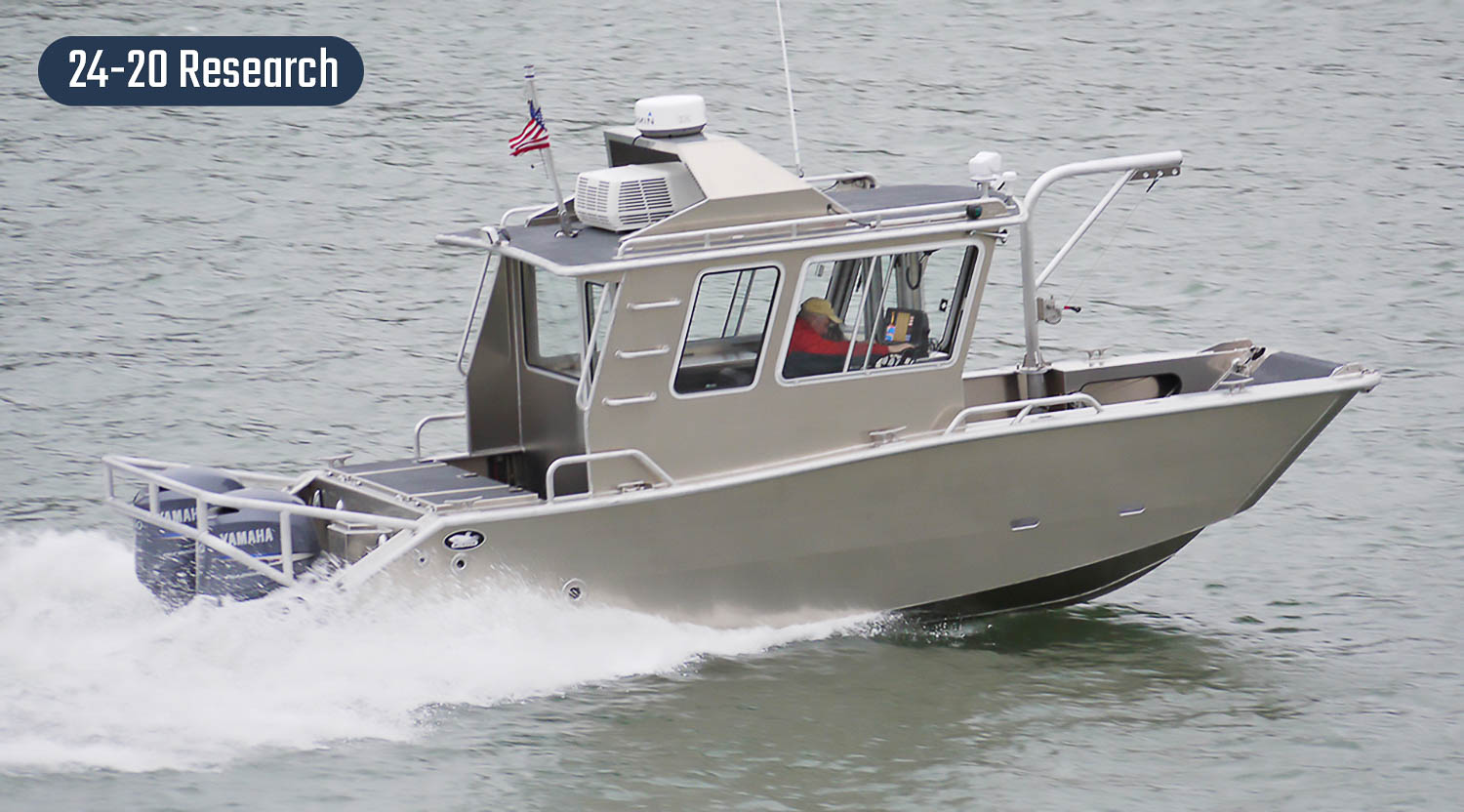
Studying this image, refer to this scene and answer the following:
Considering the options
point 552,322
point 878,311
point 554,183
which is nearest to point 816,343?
point 878,311

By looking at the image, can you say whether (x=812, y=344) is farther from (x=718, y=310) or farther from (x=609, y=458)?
(x=609, y=458)

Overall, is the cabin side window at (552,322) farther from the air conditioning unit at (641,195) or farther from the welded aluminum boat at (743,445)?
the air conditioning unit at (641,195)

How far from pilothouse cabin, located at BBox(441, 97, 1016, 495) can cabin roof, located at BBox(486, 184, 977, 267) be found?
0.7 inches

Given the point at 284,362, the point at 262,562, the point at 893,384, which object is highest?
the point at 893,384

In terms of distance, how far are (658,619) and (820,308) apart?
176 centimetres

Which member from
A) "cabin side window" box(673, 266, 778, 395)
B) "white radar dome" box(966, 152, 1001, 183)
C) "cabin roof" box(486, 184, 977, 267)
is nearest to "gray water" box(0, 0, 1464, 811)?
"cabin side window" box(673, 266, 778, 395)

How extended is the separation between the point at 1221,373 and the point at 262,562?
560cm

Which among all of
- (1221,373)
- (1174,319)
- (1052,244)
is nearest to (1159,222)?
(1052,244)

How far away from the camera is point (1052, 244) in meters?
18.7

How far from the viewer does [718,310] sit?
9.35m

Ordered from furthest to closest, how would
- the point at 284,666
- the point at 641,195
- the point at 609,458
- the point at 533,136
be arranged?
the point at 641,195, the point at 533,136, the point at 609,458, the point at 284,666

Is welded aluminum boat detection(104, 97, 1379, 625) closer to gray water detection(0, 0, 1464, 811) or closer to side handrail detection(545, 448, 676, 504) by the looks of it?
side handrail detection(545, 448, 676, 504)

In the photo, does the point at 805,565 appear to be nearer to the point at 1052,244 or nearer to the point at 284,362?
the point at 284,362

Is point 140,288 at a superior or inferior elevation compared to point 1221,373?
inferior
